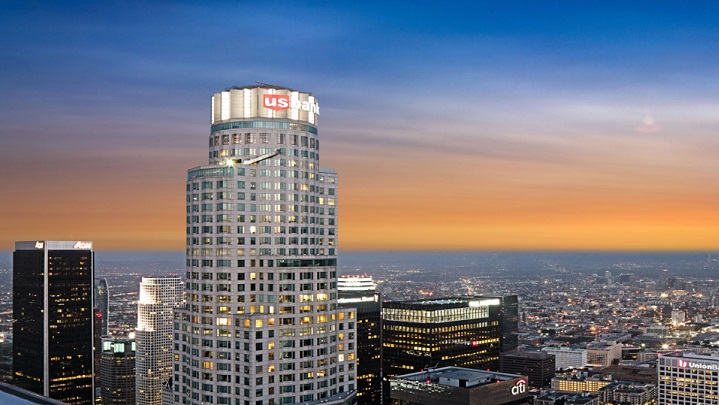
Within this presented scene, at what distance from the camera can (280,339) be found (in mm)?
112438

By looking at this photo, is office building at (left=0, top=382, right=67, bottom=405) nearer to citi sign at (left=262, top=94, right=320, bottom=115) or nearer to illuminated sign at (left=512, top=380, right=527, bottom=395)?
citi sign at (left=262, top=94, right=320, bottom=115)

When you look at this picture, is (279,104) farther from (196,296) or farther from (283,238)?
(196,296)

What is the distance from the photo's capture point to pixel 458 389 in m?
172

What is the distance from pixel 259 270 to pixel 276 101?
24070 mm

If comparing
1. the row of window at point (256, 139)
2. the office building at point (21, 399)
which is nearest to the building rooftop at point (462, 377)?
the row of window at point (256, 139)

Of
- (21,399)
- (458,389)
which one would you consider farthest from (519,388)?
(21,399)

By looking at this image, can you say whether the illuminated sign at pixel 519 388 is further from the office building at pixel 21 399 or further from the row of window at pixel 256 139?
the office building at pixel 21 399

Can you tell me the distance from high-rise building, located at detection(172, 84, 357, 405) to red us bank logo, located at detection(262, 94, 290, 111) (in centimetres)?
14

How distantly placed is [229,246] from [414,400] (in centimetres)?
8457

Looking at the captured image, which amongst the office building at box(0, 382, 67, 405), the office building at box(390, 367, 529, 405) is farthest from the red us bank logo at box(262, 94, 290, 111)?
the office building at box(390, 367, 529, 405)

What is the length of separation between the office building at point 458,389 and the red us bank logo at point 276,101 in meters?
82.1

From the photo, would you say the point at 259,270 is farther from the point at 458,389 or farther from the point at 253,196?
the point at 458,389

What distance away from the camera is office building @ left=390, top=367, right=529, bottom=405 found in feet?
567

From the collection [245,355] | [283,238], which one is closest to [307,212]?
[283,238]
